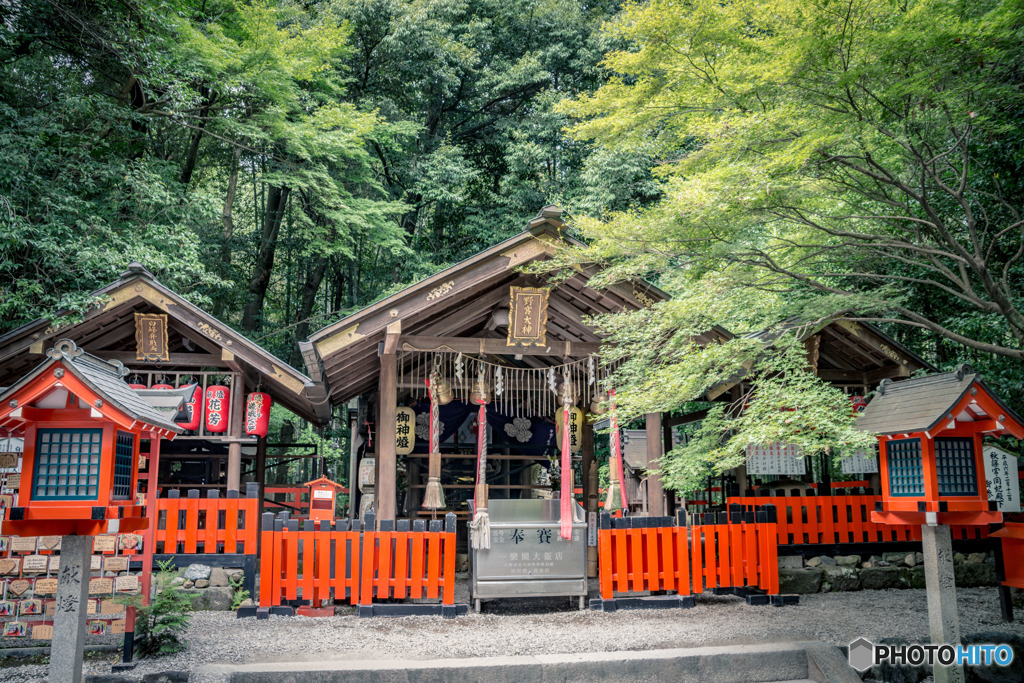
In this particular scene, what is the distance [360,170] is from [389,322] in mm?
12429

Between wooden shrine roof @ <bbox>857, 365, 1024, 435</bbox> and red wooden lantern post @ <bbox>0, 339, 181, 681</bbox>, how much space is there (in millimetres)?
6641

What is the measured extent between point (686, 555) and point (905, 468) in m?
3.37

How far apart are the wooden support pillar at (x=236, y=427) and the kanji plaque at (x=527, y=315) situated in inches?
193

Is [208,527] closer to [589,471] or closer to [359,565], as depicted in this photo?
[359,565]

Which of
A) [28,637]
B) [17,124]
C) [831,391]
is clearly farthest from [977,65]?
[17,124]

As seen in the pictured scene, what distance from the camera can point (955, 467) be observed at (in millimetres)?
5953

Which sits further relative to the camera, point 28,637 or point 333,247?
point 333,247

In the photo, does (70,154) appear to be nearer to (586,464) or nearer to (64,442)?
(64,442)

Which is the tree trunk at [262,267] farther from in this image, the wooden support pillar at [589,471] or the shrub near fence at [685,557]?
the shrub near fence at [685,557]

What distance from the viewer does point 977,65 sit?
22.4 ft

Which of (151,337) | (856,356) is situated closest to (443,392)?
(151,337)

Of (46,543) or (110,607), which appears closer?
(110,607)

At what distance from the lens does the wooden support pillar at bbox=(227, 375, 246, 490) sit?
10812 millimetres

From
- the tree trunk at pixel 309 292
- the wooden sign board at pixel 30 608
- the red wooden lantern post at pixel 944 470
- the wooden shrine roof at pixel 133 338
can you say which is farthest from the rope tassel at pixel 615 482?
the tree trunk at pixel 309 292
